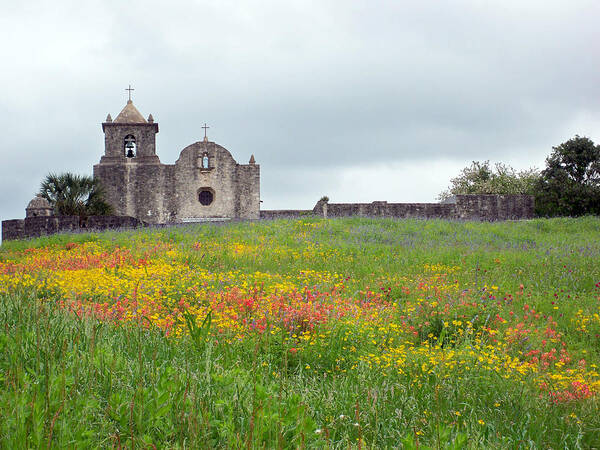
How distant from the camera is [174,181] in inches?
1395

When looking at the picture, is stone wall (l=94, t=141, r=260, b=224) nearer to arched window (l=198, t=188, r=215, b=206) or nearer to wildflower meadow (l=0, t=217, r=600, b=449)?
arched window (l=198, t=188, r=215, b=206)

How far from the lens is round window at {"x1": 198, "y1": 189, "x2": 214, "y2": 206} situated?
3597 centimetres

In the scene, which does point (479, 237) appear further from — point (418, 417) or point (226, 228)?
point (418, 417)

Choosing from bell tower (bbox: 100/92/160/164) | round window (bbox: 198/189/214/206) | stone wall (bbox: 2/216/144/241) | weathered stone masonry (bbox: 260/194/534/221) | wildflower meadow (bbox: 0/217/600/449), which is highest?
bell tower (bbox: 100/92/160/164)

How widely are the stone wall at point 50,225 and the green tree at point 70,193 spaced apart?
15.0ft

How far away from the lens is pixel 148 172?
35.5m

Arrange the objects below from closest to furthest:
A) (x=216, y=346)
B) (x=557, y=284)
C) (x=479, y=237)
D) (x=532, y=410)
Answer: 1. (x=532, y=410)
2. (x=216, y=346)
3. (x=557, y=284)
4. (x=479, y=237)

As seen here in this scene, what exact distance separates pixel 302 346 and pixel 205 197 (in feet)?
104

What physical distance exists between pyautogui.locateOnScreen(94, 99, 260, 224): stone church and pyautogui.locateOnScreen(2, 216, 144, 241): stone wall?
1373 cm

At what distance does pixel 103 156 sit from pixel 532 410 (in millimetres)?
36812

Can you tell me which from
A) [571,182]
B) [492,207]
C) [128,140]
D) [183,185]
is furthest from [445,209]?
[128,140]

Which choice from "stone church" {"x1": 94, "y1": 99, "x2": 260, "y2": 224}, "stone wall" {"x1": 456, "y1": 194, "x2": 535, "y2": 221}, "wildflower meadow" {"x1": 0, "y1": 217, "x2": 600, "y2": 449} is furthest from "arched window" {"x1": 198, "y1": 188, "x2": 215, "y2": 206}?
"wildflower meadow" {"x1": 0, "y1": 217, "x2": 600, "y2": 449}

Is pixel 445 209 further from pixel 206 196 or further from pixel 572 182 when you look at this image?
pixel 206 196

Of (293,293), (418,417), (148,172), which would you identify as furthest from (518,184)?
(418,417)
